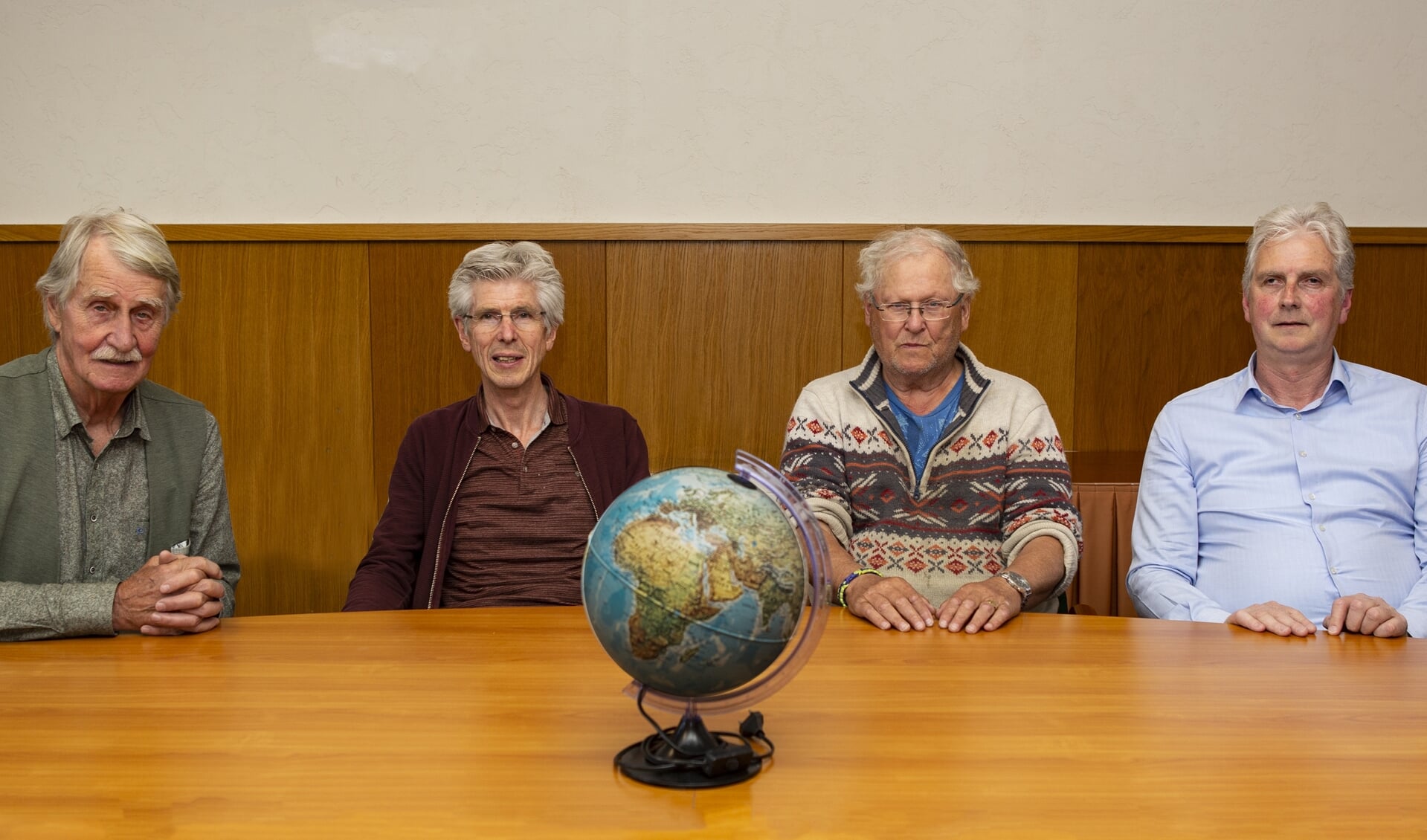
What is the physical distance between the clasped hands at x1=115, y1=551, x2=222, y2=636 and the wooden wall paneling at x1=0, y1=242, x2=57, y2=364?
6.48 ft

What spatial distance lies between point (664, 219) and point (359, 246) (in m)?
0.93

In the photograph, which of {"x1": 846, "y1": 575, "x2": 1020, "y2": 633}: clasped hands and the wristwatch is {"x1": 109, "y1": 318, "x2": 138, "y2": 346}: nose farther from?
the wristwatch

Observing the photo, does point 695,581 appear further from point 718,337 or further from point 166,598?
point 718,337

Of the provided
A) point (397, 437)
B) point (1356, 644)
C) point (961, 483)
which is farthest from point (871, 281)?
point (397, 437)

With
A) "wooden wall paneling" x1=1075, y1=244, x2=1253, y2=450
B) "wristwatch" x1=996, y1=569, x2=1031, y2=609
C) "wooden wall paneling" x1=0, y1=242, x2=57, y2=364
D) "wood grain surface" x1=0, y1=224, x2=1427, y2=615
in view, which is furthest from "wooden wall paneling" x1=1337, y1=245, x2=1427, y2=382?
"wooden wall paneling" x1=0, y1=242, x2=57, y2=364

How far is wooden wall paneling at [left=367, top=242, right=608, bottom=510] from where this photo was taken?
369cm

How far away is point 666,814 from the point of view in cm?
140

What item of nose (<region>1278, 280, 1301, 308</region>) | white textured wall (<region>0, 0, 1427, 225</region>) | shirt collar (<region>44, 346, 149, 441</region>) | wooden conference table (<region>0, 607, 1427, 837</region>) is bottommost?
wooden conference table (<region>0, 607, 1427, 837</region>)

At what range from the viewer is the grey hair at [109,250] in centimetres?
238

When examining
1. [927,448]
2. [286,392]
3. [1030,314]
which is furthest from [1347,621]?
[286,392]

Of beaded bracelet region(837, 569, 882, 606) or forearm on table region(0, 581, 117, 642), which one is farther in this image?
beaded bracelet region(837, 569, 882, 606)

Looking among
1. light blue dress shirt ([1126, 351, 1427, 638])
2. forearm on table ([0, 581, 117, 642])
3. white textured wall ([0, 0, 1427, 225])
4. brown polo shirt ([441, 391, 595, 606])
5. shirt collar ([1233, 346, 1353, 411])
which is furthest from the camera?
white textured wall ([0, 0, 1427, 225])

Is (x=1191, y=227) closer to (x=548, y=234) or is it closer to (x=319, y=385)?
(x=548, y=234)

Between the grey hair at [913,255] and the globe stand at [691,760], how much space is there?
1580mm
